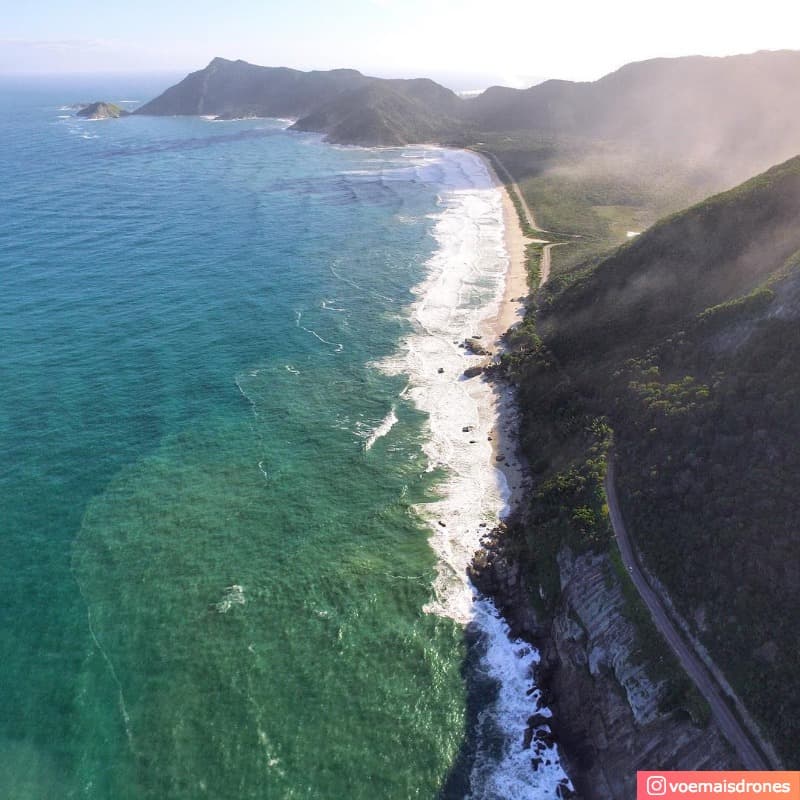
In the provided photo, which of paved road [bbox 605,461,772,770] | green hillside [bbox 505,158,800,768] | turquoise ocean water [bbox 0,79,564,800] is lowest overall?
turquoise ocean water [bbox 0,79,564,800]

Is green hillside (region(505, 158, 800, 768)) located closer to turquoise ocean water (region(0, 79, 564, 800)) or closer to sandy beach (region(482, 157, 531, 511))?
sandy beach (region(482, 157, 531, 511))

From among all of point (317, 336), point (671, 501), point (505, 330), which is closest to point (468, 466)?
point (671, 501)

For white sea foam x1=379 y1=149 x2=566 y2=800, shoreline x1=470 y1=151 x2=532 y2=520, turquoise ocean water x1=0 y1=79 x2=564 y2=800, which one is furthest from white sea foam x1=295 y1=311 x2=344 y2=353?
shoreline x1=470 y1=151 x2=532 y2=520

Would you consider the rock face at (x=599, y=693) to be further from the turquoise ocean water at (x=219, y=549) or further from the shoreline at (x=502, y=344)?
the shoreline at (x=502, y=344)

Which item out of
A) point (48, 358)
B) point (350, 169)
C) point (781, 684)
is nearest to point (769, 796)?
point (781, 684)

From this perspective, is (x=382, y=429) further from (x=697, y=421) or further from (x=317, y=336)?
(x=697, y=421)

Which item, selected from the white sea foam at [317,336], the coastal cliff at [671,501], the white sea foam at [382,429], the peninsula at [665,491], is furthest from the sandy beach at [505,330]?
the white sea foam at [317,336]

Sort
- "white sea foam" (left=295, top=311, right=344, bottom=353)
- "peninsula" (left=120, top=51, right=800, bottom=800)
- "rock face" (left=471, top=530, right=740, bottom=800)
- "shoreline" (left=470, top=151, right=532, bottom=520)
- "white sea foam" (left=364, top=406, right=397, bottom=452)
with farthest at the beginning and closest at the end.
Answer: "white sea foam" (left=295, top=311, right=344, bottom=353) < "white sea foam" (left=364, top=406, right=397, bottom=452) < "shoreline" (left=470, top=151, right=532, bottom=520) < "peninsula" (left=120, top=51, right=800, bottom=800) < "rock face" (left=471, top=530, right=740, bottom=800)
